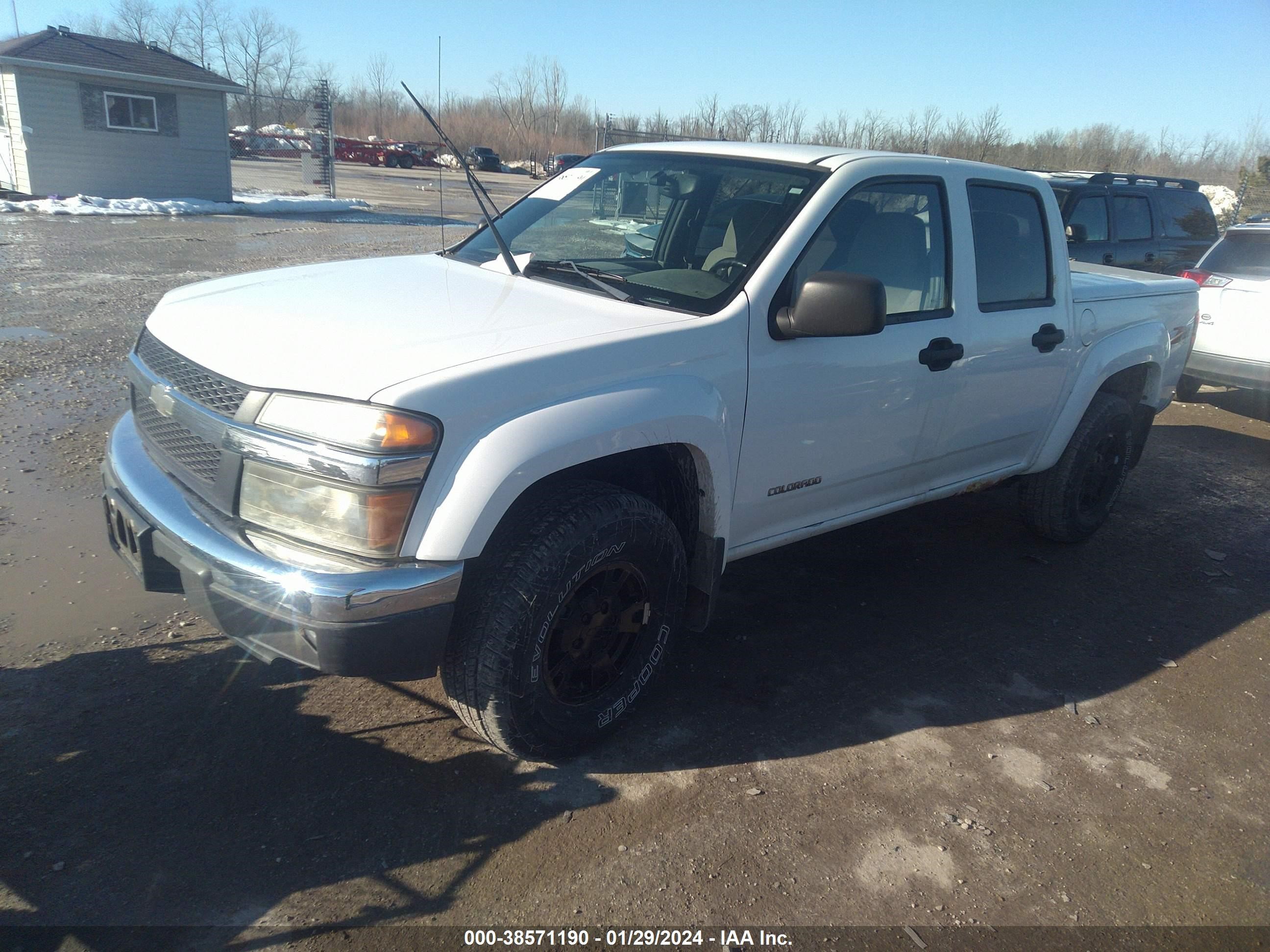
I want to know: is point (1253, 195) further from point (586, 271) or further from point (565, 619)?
point (565, 619)

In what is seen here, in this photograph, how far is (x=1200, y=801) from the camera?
3199 millimetres

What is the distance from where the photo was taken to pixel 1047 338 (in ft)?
14.2

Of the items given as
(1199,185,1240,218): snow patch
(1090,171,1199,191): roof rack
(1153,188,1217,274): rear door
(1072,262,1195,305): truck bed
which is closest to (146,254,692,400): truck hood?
(1072,262,1195,305): truck bed

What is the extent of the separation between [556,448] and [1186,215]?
1108 cm

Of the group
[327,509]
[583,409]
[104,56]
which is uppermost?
[104,56]

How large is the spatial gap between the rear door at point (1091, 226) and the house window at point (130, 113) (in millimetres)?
20029

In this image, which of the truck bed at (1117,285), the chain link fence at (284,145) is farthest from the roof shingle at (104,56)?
the truck bed at (1117,285)

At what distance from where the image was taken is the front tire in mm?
2662

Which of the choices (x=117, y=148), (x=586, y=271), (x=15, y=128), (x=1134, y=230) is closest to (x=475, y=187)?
(x=586, y=271)

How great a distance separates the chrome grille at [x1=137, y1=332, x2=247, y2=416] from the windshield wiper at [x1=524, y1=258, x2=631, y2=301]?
1.31m

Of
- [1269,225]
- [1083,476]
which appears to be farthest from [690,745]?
[1269,225]

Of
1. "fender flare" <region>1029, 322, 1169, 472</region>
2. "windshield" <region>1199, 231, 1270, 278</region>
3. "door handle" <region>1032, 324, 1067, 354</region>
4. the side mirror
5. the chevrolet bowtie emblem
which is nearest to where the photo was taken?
the chevrolet bowtie emblem

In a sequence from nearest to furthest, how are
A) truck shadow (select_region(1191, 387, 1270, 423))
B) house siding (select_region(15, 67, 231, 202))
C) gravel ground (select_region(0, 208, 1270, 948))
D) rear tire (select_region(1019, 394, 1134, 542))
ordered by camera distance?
gravel ground (select_region(0, 208, 1270, 948)), rear tire (select_region(1019, 394, 1134, 542)), truck shadow (select_region(1191, 387, 1270, 423)), house siding (select_region(15, 67, 231, 202))

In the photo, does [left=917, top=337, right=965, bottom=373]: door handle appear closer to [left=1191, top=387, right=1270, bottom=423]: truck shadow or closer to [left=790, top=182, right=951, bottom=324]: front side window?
[left=790, top=182, right=951, bottom=324]: front side window
